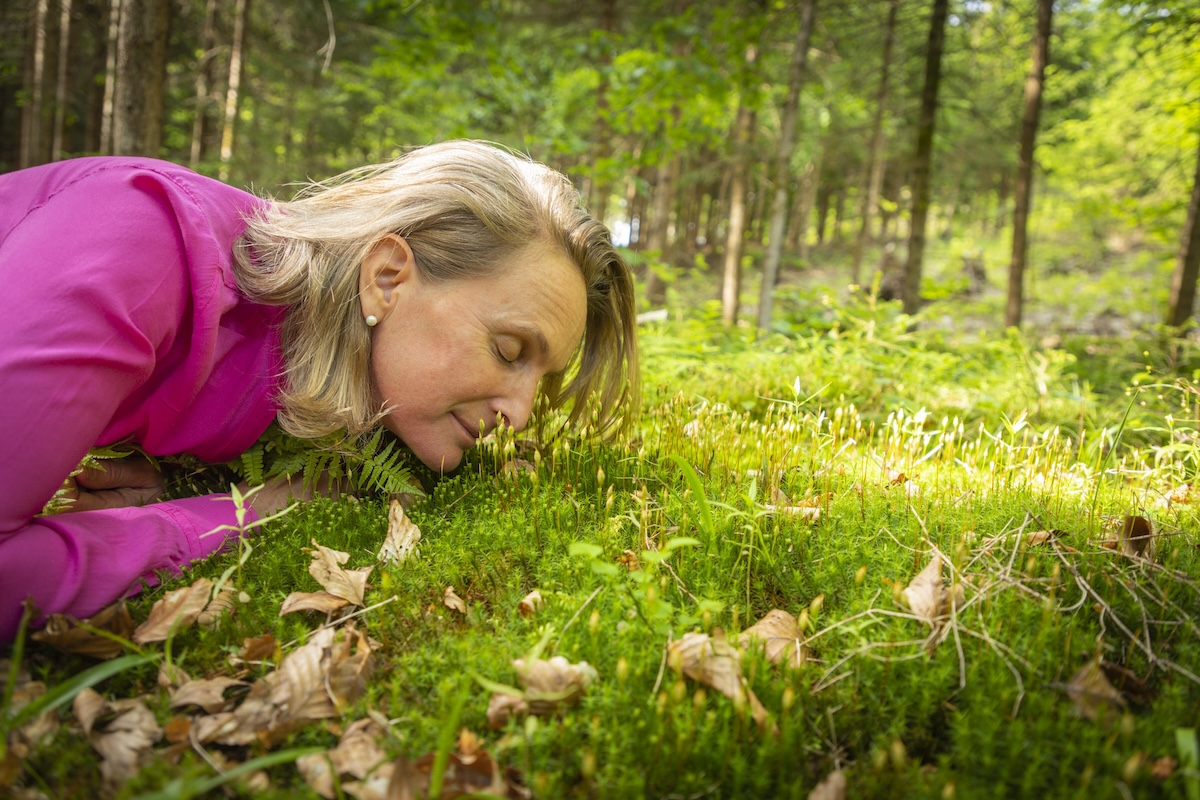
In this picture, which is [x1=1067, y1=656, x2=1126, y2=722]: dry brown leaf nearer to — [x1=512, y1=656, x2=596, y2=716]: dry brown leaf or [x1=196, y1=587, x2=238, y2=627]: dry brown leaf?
[x1=512, y1=656, x2=596, y2=716]: dry brown leaf

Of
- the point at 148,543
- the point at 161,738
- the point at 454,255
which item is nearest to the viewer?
the point at 161,738

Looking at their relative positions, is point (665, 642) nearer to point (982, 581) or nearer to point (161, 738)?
point (982, 581)

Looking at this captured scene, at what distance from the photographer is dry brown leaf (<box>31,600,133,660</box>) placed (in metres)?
1.60

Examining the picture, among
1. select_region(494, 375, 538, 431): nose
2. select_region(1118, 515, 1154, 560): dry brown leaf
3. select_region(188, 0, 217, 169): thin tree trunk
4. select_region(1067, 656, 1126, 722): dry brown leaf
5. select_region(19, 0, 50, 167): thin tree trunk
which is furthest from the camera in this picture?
select_region(19, 0, 50, 167): thin tree trunk

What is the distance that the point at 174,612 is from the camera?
174 cm

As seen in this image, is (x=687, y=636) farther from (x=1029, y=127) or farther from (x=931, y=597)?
(x=1029, y=127)

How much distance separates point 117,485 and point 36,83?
15.2m

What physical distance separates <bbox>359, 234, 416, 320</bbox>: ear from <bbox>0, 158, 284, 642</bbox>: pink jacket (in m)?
0.39

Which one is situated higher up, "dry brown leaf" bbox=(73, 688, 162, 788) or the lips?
the lips

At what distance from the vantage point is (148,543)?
2.00 m

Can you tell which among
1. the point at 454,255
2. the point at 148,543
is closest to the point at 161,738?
the point at 148,543

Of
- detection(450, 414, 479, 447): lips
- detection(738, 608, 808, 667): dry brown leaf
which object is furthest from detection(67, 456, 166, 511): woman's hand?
detection(738, 608, 808, 667): dry brown leaf

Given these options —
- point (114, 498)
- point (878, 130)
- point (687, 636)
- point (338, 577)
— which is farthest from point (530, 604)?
point (878, 130)

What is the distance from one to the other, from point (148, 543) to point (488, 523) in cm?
103
